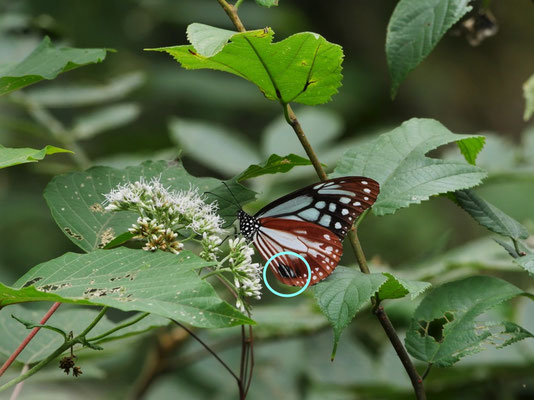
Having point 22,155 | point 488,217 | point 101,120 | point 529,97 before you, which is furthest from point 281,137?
point 22,155

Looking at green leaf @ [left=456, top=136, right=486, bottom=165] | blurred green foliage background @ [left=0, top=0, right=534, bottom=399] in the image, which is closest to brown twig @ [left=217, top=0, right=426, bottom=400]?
green leaf @ [left=456, top=136, right=486, bottom=165]

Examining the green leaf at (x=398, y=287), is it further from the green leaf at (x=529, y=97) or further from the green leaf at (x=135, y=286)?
the green leaf at (x=529, y=97)

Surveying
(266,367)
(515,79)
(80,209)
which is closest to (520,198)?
(515,79)

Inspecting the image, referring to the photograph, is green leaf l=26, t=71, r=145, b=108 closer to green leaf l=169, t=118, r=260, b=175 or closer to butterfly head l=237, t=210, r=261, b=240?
green leaf l=169, t=118, r=260, b=175

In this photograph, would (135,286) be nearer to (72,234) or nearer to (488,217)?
(72,234)

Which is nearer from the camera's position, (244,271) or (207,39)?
(207,39)

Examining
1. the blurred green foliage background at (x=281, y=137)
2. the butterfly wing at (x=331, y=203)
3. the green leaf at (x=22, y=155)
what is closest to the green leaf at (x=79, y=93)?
the blurred green foliage background at (x=281, y=137)
